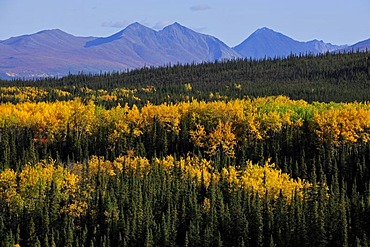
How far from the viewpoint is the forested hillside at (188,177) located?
101875 millimetres

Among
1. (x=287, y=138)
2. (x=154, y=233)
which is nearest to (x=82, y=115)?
(x=287, y=138)

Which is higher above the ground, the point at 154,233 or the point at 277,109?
the point at 277,109

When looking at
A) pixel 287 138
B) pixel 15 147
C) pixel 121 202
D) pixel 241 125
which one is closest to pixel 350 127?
pixel 287 138

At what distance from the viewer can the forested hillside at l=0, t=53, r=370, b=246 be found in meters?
102

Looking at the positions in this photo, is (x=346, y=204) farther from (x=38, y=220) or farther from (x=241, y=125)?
(x=241, y=125)

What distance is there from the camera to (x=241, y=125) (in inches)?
6845

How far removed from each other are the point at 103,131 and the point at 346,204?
87227mm

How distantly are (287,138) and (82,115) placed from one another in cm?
5949

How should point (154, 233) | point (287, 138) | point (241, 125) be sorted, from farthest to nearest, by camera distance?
point (241, 125), point (287, 138), point (154, 233)

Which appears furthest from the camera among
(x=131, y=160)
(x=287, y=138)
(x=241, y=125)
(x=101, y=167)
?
(x=241, y=125)

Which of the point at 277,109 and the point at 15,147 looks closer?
the point at 15,147

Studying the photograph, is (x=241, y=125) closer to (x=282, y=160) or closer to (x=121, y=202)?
(x=282, y=160)

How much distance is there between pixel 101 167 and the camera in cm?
13950

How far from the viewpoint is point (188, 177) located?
416 feet
